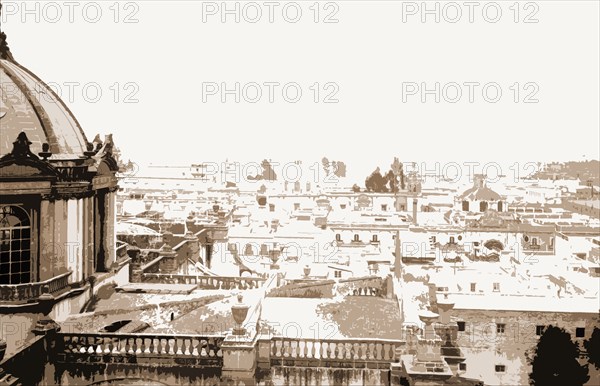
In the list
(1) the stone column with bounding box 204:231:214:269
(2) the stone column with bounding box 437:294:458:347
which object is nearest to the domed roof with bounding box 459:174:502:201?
(1) the stone column with bounding box 204:231:214:269

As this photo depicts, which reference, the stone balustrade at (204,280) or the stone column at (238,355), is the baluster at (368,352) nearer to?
the stone column at (238,355)

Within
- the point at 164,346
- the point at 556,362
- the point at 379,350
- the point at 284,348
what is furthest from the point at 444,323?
the point at 556,362

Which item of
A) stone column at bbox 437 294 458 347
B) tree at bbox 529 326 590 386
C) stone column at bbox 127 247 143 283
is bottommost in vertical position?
tree at bbox 529 326 590 386

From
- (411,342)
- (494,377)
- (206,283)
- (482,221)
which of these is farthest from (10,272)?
(482,221)

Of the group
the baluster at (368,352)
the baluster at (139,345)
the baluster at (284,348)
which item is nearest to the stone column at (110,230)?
the baluster at (139,345)

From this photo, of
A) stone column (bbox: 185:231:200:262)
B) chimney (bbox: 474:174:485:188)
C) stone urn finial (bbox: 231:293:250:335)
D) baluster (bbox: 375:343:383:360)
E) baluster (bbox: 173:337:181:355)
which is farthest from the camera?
chimney (bbox: 474:174:485:188)

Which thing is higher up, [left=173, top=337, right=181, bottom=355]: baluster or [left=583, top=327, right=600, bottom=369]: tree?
[left=173, top=337, right=181, bottom=355]: baluster

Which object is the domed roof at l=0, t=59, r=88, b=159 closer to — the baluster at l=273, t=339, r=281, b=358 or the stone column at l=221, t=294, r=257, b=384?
the stone column at l=221, t=294, r=257, b=384
